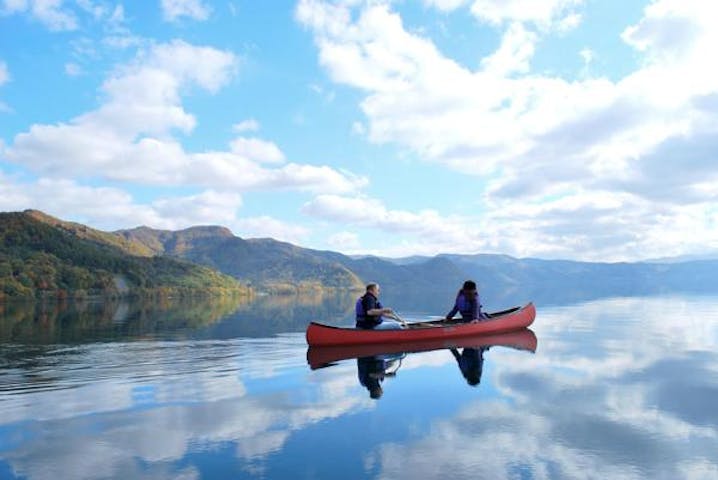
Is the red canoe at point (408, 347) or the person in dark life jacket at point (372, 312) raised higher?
the person in dark life jacket at point (372, 312)

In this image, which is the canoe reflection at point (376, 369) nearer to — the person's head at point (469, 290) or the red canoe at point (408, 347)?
the red canoe at point (408, 347)

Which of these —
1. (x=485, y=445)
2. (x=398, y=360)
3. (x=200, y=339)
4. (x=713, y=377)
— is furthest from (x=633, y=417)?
(x=200, y=339)

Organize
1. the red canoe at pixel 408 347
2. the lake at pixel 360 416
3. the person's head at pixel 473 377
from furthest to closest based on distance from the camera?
1. the red canoe at pixel 408 347
2. the person's head at pixel 473 377
3. the lake at pixel 360 416

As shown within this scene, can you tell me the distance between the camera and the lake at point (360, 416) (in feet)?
31.1

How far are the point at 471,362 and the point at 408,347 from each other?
4721mm

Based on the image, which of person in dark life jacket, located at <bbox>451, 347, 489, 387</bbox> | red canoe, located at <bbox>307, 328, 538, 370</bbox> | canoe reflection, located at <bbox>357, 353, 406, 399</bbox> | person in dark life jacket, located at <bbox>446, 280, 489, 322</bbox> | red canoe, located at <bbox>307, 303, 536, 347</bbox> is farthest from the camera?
person in dark life jacket, located at <bbox>446, 280, 489, 322</bbox>

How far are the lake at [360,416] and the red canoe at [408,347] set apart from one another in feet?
2.53

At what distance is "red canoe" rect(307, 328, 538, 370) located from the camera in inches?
894

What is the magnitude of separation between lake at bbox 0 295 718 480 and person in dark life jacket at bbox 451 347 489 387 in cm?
12

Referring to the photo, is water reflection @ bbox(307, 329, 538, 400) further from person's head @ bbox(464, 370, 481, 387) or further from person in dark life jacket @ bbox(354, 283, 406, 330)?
person in dark life jacket @ bbox(354, 283, 406, 330)

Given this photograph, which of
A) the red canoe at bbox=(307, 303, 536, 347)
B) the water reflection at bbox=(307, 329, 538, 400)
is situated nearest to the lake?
the water reflection at bbox=(307, 329, 538, 400)

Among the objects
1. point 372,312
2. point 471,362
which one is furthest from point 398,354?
point 471,362

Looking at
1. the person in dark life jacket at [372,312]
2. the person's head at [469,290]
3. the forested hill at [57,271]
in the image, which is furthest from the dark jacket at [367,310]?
the forested hill at [57,271]

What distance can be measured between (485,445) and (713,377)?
44.9 ft
